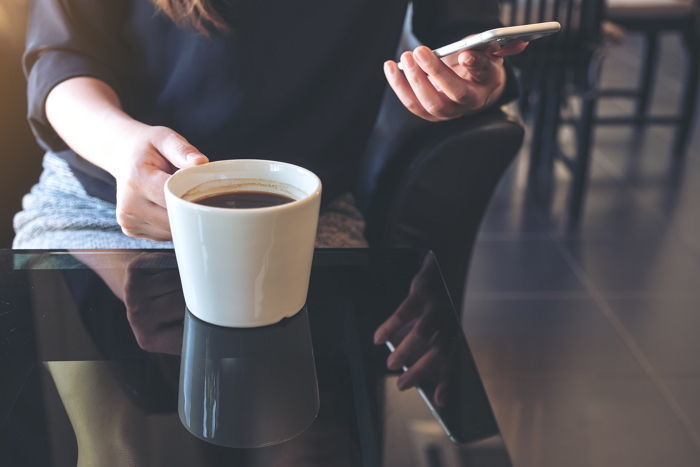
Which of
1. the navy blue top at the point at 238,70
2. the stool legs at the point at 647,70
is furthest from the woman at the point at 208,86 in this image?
the stool legs at the point at 647,70

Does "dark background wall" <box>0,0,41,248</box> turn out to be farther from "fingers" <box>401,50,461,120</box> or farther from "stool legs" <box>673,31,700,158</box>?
"stool legs" <box>673,31,700,158</box>

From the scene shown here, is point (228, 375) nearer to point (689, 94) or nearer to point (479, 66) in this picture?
point (479, 66)

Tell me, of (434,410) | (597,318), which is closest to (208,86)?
(434,410)

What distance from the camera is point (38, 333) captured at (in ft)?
1.91

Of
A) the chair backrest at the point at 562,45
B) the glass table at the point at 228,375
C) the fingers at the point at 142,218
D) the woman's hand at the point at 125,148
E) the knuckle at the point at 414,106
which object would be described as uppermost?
the knuckle at the point at 414,106

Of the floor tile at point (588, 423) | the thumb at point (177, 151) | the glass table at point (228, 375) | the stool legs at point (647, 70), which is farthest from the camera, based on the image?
the stool legs at point (647, 70)

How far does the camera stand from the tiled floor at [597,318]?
130cm

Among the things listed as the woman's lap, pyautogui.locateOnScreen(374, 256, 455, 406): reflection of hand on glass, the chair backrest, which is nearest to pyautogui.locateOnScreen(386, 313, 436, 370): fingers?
pyautogui.locateOnScreen(374, 256, 455, 406): reflection of hand on glass

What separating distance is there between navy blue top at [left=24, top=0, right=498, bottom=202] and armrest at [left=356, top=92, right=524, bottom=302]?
72 millimetres

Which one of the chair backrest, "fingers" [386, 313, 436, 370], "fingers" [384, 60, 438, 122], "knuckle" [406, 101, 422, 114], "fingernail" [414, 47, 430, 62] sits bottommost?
the chair backrest

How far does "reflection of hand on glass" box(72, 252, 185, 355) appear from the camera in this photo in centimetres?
57

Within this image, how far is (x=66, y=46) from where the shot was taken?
0.82 meters

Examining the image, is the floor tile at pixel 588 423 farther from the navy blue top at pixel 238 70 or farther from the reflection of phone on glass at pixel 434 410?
the reflection of phone on glass at pixel 434 410

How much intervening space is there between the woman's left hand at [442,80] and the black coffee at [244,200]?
6.4 inches
